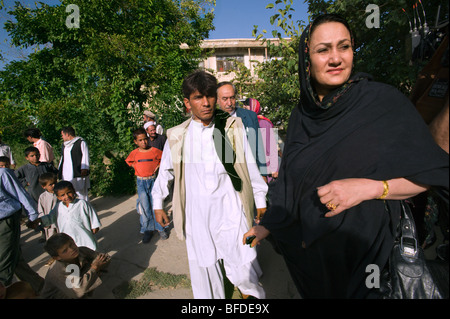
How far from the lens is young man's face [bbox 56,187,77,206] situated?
2895 mm

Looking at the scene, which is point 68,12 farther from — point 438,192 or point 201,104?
point 438,192

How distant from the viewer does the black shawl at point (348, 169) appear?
0.94 metres

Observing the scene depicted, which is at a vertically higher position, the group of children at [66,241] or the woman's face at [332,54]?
the woman's face at [332,54]

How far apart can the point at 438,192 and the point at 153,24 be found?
9.07 metres

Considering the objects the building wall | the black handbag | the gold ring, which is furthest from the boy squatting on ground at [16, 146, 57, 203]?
the building wall

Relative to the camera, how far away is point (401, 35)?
340 centimetres

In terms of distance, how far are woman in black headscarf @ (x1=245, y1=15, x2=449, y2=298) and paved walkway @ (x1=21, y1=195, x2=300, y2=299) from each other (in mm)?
1440

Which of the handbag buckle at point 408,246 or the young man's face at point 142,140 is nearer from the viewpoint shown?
the handbag buckle at point 408,246

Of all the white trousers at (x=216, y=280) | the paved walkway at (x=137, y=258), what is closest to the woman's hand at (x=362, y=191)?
the white trousers at (x=216, y=280)

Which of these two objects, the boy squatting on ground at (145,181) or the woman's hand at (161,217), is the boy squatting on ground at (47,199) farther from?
the woman's hand at (161,217)

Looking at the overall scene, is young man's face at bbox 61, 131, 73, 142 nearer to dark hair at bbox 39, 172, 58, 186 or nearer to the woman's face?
dark hair at bbox 39, 172, 58, 186

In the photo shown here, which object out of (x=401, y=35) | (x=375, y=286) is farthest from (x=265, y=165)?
(x=401, y=35)

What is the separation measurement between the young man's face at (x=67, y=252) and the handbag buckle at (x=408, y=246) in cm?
265

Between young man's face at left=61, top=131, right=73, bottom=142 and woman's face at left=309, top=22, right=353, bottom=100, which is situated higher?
woman's face at left=309, top=22, right=353, bottom=100
